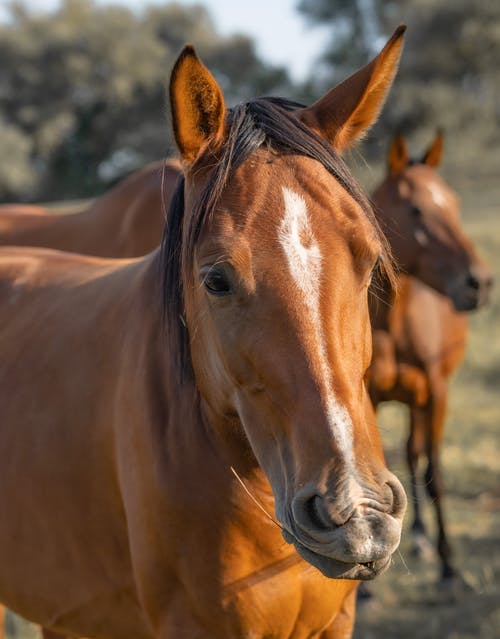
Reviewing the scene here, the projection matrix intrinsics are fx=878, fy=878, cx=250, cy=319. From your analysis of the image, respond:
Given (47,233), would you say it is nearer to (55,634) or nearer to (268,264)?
(55,634)

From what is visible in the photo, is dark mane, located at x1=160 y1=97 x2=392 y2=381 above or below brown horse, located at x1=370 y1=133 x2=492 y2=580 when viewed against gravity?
above

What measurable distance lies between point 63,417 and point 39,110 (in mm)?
27596

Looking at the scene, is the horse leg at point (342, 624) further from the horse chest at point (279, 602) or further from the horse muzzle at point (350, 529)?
the horse muzzle at point (350, 529)

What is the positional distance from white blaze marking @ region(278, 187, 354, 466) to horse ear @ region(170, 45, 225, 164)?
28cm

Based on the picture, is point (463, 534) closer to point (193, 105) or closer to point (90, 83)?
point (193, 105)

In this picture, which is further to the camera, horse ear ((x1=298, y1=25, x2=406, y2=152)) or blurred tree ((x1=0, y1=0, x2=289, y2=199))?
blurred tree ((x1=0, y1=0, x2=289, y2=199))

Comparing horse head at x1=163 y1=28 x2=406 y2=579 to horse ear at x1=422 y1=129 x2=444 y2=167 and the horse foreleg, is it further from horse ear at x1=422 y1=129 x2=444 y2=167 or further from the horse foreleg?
horse ear at x1=422 y1=129 x2=444 y2=167

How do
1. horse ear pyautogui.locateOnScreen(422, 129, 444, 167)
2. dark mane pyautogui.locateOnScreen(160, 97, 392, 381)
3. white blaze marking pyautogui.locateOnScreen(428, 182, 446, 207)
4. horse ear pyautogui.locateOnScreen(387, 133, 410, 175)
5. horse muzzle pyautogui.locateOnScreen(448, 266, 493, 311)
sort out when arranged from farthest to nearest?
horse ear pyautogui.locateOnScreen(422, 129, 444, 167)
horse ear pyautogui.locateOnScreen(387, 133, 410, 175)
white blaze marking pyautogui.locateOnScreen(428, 182, 446, 207)
horse muzzle pyautogui.locateOnScreen(448, 266, 493, 311)
dark mane pyautogui.locateOnScreen(160, 97, 392, 381)

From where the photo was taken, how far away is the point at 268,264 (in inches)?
70.7

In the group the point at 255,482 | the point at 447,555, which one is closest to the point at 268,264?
the point at 255,482

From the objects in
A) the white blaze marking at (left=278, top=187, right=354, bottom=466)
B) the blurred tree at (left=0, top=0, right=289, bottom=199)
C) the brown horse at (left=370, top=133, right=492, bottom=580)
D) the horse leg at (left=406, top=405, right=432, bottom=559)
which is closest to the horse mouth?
the white blaze marking at (left=278, top=187, right=354, bottom=466)

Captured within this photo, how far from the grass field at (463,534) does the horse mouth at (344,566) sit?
236 millimetres

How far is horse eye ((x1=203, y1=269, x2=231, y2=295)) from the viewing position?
183 cm

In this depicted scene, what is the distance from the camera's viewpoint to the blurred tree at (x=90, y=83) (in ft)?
85.9
